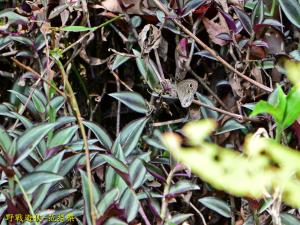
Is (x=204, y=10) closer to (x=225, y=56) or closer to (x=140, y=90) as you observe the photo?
(x=225, y=56)

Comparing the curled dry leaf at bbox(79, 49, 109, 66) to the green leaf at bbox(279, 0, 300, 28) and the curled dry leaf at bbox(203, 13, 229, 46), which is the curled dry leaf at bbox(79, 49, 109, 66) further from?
the green leaf at bbox(279, 0, 300, 28)

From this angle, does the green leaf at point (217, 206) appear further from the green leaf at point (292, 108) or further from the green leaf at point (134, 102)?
the green leaf at point (292, 108)

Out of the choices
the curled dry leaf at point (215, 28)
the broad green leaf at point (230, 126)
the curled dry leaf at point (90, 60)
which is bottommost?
the broad green leaf at point (230, 126)

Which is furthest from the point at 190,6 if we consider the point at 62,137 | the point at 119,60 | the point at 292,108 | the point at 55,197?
the point at 292,108

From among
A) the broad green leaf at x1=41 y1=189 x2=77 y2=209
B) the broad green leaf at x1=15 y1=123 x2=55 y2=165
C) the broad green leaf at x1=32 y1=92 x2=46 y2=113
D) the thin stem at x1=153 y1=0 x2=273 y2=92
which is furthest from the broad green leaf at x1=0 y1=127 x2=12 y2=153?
the thin stem at x1=153 y1=0 x2=273 y2=92

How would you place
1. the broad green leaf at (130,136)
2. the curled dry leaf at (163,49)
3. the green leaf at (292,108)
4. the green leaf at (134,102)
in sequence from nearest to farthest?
the green leaf at (292,108) < the broad green leaf at (130,136) < the green leaf at (134,102) < the curled dry leaf at (163,49)

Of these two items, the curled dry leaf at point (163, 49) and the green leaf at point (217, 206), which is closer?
the green leaf at point (217, 206)

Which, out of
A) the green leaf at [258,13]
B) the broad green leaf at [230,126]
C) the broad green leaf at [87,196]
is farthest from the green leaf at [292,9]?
the broad green leaf at [87,196]
